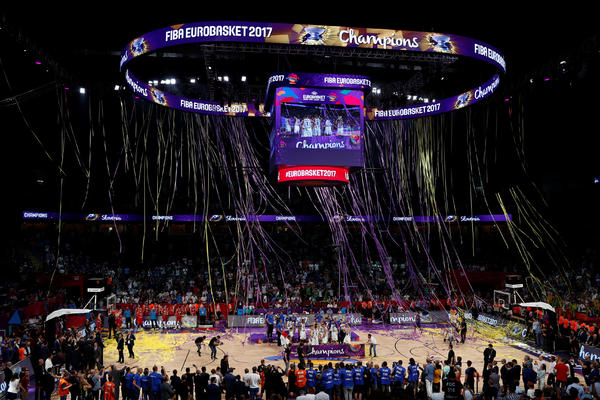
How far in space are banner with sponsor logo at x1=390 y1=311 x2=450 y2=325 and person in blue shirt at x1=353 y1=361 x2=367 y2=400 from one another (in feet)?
45.5

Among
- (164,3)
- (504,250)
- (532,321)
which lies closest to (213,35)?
(164,3)

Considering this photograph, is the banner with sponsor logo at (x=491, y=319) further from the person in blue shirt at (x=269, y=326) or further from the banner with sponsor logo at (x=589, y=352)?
the person in blue shirt at (x=269, y=326)

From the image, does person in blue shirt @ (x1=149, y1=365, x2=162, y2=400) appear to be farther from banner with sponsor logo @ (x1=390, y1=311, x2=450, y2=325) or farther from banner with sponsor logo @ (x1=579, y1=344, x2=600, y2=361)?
banner with sponsor logo @ (x1=390, y1=311, x2=450, y2=325)

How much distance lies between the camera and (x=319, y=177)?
1638 centimetres

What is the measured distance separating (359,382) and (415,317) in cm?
1441

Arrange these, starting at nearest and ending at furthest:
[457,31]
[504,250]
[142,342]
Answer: [457,31] → [142,342] → [504,250]

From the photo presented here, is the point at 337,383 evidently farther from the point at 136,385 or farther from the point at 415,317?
the point at 415,317

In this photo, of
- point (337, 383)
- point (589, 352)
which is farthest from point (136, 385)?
point (589, 352)

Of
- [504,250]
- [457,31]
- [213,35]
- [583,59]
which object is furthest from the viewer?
[504,250]

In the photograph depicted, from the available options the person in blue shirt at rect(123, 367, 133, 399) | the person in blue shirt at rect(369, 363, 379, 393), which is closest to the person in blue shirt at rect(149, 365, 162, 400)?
the person in blue shirt at rect(123, 367, 133, 399)

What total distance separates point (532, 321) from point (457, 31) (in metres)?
14.9

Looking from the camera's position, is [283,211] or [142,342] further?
[283,211]

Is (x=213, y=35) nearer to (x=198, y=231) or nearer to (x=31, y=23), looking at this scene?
(x=31, y=23)

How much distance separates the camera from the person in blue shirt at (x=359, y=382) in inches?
542
